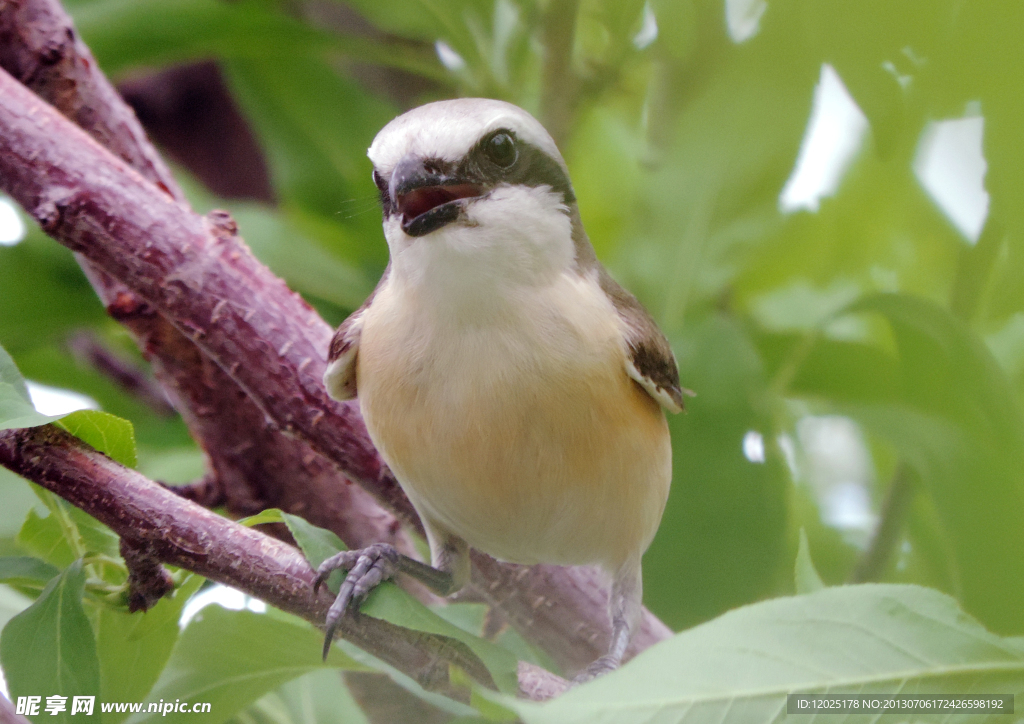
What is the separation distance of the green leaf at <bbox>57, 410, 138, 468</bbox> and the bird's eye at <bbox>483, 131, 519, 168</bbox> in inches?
28.8

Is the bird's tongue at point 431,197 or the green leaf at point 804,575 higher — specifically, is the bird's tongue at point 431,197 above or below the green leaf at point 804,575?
above

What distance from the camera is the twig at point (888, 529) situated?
7.00ft

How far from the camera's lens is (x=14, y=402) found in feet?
4.17

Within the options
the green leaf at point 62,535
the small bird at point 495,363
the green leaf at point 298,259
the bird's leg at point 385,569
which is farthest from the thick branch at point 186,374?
the green leaf at point 62,535

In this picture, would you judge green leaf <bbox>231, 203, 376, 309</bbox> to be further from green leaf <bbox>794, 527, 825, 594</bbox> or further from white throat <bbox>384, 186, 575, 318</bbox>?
green leaf <bbox>794, 527, 825, 594</bbox>

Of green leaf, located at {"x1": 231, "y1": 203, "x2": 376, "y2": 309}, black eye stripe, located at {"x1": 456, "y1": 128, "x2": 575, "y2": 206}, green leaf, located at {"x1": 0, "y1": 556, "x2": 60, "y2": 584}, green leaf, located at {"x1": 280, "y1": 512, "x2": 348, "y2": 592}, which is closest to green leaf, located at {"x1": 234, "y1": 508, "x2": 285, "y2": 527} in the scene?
green leaf, located at {"x1": 280, "y1": 512, "x2": 348, "y2": 592}

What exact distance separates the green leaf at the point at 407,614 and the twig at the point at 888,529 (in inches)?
46.2

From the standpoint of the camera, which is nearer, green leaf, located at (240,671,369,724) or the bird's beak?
the bird's beak

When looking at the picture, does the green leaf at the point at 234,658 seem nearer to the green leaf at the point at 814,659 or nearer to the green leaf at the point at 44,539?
the green leaf at the point at 44,539

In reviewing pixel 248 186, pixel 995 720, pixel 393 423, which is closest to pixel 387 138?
pixel 393 423

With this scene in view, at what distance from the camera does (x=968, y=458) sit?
164 cm

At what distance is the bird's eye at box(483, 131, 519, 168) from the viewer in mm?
1590

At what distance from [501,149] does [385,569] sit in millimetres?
749

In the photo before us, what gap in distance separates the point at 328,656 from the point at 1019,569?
1.03m
